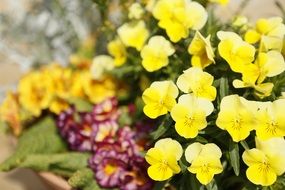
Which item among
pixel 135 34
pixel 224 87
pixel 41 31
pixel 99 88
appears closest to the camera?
pixel 224 87

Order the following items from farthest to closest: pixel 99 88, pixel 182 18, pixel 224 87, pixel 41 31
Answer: pixel 41 31 < pixel 99 88 < pixel 182 18 < pixel 224 87

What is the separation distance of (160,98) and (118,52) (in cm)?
31

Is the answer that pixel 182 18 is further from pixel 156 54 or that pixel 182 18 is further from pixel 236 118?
pixel 236 118

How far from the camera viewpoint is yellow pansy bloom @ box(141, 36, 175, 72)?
1.12 m

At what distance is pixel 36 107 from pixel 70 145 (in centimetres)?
14

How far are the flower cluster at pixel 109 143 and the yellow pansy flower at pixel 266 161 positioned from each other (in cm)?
27

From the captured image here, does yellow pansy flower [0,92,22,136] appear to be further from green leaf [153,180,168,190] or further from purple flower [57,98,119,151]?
green leaf [153,180,168,190]

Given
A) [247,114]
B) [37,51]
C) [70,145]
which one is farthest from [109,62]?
[247,114]

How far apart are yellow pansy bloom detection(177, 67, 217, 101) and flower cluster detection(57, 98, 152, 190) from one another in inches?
8.6

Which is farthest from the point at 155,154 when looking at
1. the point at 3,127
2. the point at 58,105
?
the point at 3,127

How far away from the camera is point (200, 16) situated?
1.11 meters

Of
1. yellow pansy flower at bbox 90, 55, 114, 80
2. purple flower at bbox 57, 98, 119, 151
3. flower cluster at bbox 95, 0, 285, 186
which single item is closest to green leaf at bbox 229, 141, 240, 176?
flower cluster at bbox 95, 0, 285, 186

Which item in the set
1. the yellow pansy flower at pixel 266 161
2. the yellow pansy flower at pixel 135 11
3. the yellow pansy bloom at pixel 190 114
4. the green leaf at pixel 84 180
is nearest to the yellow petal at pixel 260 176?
the yellow pansy flower at pixel 266 161

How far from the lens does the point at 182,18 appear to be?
110 cm
